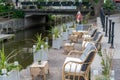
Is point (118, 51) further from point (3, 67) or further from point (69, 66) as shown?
point (3, 67)

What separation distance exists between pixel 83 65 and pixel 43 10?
25.2 meters

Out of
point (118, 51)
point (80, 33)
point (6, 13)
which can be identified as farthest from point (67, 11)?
point (118, 51)

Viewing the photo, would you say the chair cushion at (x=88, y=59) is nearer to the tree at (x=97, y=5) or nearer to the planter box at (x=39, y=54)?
the planter box at (x=39, y=54)

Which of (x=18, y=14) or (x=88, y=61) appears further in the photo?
(x=18, y=14)

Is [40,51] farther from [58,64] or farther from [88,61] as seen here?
[88,61]

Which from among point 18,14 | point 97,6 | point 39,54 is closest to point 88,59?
point 39,54

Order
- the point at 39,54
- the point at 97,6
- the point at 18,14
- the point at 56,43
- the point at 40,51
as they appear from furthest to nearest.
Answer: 1. the point at 18,14
2. the point at 97,6
3. the point at 56,43
4. the point at 40,51
5. the point at 39,54

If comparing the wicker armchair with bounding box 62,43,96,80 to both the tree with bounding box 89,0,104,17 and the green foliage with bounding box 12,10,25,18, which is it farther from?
the green foliage with bounding box 12,10,25,18

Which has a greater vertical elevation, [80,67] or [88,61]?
[88,61]

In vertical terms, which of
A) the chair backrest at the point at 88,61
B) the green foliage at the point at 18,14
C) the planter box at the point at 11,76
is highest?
the chair backrest at the point at 88,61

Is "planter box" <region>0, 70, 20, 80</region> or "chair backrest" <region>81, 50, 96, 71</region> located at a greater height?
"chair backrest" <region>81, 50, 96, 71</region>

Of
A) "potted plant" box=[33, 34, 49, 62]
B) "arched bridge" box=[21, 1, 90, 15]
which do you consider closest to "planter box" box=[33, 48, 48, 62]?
"potted plant" box=[33, 34, 49, 62]

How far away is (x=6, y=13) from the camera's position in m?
30.8

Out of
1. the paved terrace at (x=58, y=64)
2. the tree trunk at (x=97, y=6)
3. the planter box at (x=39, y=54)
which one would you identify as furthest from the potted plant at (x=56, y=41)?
the tree trunk at (x=97, y=6)
